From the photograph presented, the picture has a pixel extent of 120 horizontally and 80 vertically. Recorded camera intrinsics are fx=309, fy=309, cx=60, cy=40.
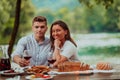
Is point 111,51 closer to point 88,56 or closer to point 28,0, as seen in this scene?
point 88,56

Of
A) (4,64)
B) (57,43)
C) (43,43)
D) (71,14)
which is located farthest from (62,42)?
(4,64)

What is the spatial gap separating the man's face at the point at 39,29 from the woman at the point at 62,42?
0.09 m

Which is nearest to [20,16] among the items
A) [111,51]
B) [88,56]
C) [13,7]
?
[13,7]

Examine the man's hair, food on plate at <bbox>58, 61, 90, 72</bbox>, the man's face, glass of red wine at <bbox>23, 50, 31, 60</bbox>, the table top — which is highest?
the man's hair

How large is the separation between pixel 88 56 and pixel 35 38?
0.61 meters

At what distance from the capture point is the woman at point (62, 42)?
125 inches

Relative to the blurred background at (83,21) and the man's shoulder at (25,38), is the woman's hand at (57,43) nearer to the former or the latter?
the blurred background at (83,21)

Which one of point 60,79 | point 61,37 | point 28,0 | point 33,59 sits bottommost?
point 60,79

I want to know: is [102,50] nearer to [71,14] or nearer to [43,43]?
[71,14]

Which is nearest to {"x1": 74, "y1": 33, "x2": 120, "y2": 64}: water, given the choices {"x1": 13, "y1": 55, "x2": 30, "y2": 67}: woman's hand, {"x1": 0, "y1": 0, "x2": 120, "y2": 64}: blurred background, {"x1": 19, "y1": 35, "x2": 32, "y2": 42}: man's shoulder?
{"x1": 0, "y1": 0, "x2": 120, "y2": 64}: blurred background

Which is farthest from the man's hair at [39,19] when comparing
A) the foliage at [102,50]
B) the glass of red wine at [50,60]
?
the foliage at [102,50]

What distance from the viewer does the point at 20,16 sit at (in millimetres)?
3365

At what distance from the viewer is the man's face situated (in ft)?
10.7

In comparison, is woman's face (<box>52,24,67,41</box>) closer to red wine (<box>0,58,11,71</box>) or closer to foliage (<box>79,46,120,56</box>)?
foliage (<box>79,46,120,56</box>)
